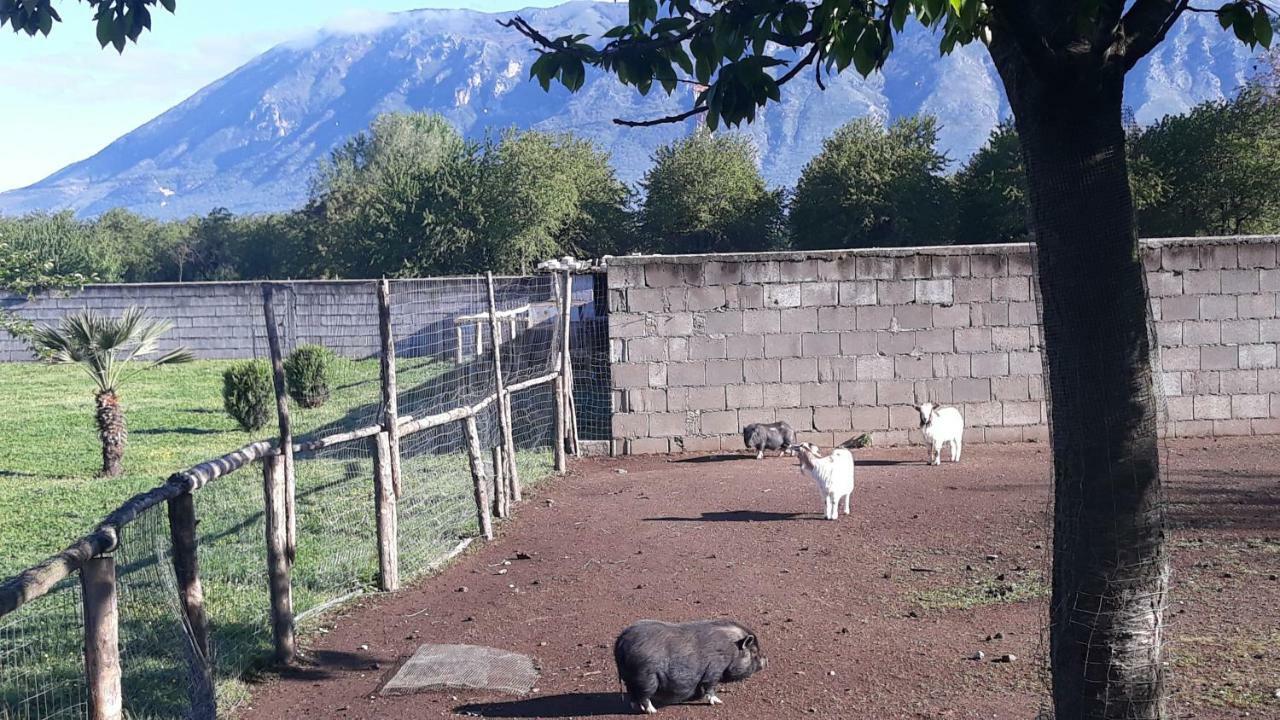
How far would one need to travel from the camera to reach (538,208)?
151ft

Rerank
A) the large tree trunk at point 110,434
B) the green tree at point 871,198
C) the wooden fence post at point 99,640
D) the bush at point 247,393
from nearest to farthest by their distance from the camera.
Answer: the wooden fence post at point 99,640, the large tree trunk at point 110,434, the bush at point 247,393, the green tree at point 871,198

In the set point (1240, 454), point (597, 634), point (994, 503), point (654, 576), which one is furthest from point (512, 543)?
point (1240, 454)

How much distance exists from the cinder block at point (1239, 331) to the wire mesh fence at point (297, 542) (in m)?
8.30

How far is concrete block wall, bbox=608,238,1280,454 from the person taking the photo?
49.0 feet

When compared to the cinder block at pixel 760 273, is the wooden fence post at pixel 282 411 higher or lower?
lower

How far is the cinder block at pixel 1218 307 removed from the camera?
15008 millimetres

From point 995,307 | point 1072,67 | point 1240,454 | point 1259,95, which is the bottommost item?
point 1240,454

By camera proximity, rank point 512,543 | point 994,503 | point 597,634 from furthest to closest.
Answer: point 994,503
point 512,543
point 597,634

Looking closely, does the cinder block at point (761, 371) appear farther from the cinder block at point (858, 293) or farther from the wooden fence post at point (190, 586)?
the wooden fence post at point (190, 586)

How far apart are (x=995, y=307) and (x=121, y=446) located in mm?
11747

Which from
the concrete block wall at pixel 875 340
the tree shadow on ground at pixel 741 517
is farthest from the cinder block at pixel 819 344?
the tree shadow on ground at pixel 741 517

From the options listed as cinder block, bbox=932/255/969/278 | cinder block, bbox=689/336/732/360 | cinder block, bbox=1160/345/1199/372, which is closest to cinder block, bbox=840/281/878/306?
cinder block, bbox=932/255/969/278

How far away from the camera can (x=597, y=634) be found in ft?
24.0

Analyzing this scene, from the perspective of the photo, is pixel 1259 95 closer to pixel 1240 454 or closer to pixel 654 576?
pixel 1240 454
